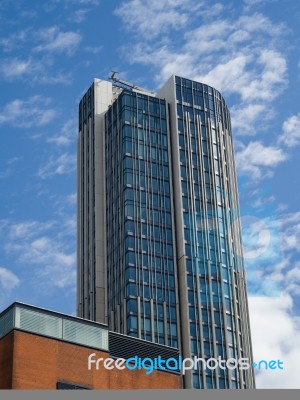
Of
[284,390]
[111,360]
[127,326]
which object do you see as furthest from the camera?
[127,326]

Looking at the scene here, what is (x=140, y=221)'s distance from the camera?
141500mm

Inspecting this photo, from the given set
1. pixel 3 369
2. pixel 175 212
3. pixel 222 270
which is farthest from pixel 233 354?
pixel 3 369

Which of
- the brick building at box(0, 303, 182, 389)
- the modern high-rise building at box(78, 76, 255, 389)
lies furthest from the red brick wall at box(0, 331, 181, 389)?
the modern high-rise building at box(78, 76, 255, 389)

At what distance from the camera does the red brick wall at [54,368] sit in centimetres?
6975

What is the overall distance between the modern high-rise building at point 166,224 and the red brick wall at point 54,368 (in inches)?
2038

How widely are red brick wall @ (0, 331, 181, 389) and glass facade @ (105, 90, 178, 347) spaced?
179 ft

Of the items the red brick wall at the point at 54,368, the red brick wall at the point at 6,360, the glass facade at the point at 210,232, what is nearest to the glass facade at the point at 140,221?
the glass facade at the point at 210,232

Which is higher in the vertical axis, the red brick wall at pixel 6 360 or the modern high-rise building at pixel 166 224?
the modern high-rise building at pixel 166 224

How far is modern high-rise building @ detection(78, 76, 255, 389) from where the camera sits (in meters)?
134

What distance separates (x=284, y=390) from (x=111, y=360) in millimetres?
27734

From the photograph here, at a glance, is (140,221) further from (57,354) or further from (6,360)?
(6,360)

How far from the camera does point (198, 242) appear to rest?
141375mm

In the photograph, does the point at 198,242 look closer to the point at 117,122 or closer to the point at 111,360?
the point at 117,122

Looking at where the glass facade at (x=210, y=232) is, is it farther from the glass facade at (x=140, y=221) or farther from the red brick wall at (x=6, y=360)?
the red brick wall at (x=6, y=360)
